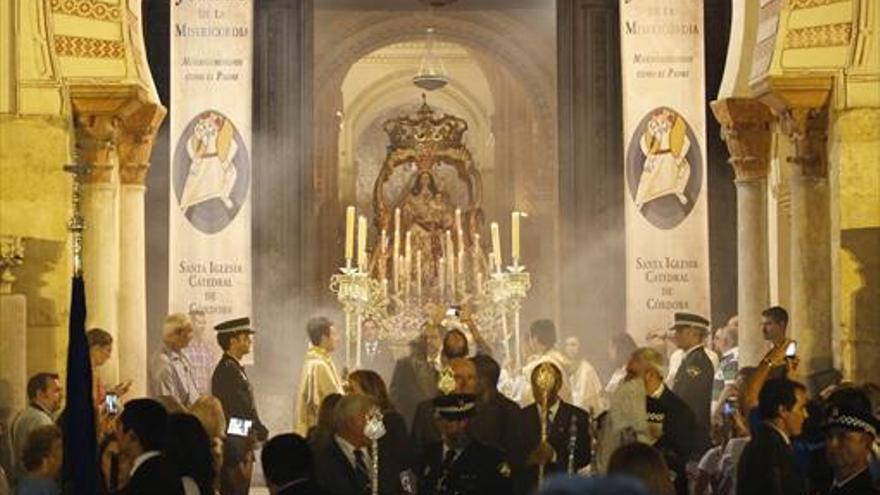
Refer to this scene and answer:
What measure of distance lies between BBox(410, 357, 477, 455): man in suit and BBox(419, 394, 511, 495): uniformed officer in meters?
0.63

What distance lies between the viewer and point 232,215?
20.8 meters

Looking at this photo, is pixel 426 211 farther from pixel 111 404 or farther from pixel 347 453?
pixel 347 453

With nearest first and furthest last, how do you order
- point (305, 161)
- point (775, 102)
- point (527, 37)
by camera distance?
point (775, 102)
point (305, 161)
point (527, 37)

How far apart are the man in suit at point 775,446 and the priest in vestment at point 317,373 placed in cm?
699

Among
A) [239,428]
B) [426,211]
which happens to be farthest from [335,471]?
[426,211]

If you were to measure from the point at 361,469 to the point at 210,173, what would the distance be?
32.7ft

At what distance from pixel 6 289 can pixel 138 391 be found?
11.9ft

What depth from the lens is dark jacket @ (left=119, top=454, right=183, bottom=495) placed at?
8.28 metres

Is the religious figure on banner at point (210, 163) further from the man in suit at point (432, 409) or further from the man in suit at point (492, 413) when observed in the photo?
the man in suit at point (492, 413)

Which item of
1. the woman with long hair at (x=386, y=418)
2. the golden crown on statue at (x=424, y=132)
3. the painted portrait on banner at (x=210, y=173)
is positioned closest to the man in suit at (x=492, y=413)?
the woman with long hair at (x=386, y=418)

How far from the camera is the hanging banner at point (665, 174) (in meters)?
20.4

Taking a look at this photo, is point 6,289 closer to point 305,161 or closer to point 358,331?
point 358,331

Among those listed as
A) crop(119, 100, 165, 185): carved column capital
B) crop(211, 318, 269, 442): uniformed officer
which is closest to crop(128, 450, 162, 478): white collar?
crop(211, 318, 269, 442): uniformed officer

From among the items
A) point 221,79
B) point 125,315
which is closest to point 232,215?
point 221,79
